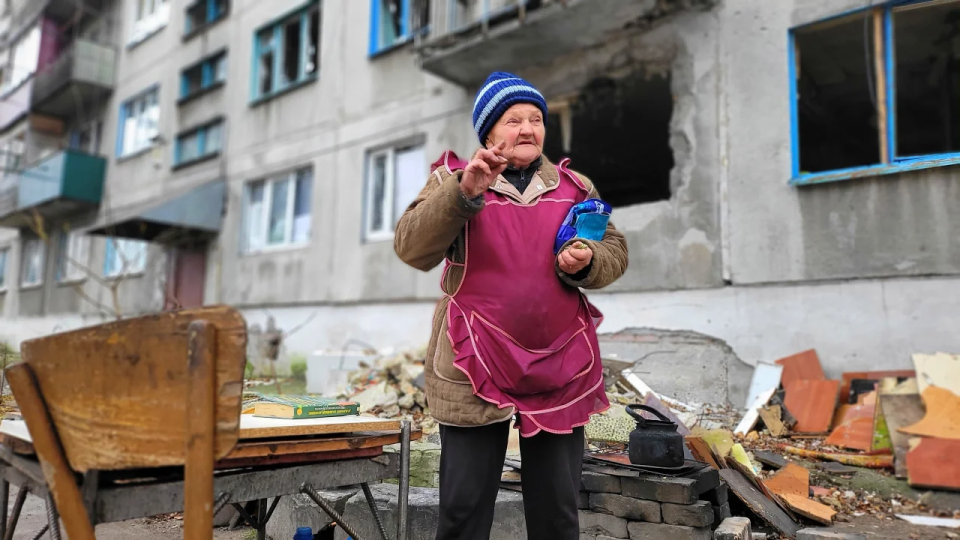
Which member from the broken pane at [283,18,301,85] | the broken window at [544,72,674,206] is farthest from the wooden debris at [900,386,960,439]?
the broken pane at [283,18,301,85]

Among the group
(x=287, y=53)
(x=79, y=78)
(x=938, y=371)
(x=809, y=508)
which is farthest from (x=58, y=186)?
(x=938, y=371)

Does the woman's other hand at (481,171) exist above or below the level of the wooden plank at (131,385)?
above

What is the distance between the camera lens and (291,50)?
37.2ft

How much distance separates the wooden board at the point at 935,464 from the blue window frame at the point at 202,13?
44.4 ft

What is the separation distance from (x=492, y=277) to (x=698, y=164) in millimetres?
4759

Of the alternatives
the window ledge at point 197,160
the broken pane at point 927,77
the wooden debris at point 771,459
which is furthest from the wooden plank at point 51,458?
the window ledge at point 197,160

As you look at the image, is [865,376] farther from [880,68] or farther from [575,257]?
[575,257]

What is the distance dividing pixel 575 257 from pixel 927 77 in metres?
9.07

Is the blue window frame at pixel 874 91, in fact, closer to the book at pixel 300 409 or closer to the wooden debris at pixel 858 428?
the wooden debris at pixel 858 428

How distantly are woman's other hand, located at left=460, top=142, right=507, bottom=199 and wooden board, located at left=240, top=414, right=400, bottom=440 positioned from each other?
0.77 m

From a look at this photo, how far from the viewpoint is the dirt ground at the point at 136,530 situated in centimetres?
309

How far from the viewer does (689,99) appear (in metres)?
6.05

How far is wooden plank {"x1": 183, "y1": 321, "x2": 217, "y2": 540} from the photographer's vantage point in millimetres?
1240

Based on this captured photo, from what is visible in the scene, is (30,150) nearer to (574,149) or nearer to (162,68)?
(162,68)
